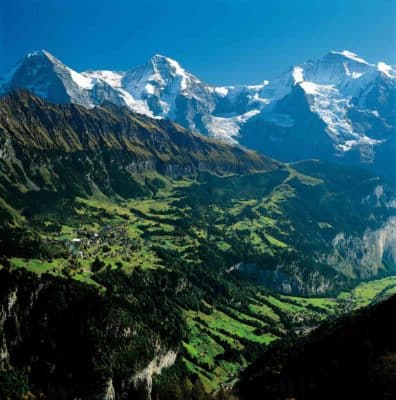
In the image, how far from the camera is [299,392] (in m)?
166

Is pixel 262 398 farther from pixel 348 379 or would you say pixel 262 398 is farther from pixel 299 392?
pixel 348 379

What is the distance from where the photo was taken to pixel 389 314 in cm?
19200

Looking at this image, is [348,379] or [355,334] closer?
[348,379]

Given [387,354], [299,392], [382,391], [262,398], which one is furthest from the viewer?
[262,398]

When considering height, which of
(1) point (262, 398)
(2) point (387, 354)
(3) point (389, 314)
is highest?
(3) point (389, 314)

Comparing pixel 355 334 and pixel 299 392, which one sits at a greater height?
pixel 355 334

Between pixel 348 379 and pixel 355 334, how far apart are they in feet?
143

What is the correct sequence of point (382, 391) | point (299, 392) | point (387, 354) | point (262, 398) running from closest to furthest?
1. point (382, 391)
2. point (387, 354)
3. point (299, 392)
4. point (262, 398)

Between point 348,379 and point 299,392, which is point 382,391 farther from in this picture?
point 299,392

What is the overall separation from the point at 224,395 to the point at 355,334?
49.9m

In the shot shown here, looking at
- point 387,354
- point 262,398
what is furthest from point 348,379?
point 262,398

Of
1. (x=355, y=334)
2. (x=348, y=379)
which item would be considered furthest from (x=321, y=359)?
(x=348, y=379)

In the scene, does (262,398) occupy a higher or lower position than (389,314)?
lower

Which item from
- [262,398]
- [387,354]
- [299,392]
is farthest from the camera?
[262,398]
